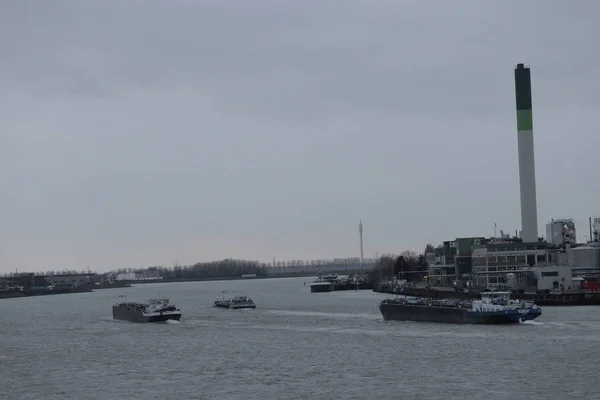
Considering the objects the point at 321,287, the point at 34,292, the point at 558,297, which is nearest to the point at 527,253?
the point at 558,297

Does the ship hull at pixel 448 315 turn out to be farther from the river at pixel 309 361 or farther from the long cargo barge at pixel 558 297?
the long cargo barge at pixel 558 297

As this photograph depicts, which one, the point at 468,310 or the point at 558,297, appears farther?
the point at 558,297

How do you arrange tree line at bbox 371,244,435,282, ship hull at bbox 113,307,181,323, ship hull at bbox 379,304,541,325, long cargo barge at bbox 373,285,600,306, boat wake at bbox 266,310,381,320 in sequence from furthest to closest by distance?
tree line at bbox 371,244,435,282 → long cargo barge at bbox 373,285,600,306 → ship hull at bbox 113,307,181,323 → boat wake at bbox 266,310,381,320 → ship hull at bbox 379,304,541,325

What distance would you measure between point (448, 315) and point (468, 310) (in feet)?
5.40

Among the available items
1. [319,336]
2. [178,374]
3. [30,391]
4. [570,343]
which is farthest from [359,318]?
[30,391]

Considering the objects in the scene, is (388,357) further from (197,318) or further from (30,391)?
(197,318)

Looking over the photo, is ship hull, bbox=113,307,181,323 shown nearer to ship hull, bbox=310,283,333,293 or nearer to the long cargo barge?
the long cargo barge

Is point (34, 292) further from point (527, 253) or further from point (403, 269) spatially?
point (527, 253)

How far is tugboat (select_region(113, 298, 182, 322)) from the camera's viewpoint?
60031 millimetres

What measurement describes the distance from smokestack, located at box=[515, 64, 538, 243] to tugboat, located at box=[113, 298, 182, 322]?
3628cm

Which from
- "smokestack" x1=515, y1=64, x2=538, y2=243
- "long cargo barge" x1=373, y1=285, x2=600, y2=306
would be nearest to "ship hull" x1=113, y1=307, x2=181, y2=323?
"long cargo barge" x1=373, y1=285, x2=600, y2=306

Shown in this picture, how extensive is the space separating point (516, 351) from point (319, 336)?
11436mm

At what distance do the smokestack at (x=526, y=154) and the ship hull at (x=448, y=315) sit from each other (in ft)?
107

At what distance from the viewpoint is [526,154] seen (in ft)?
279
